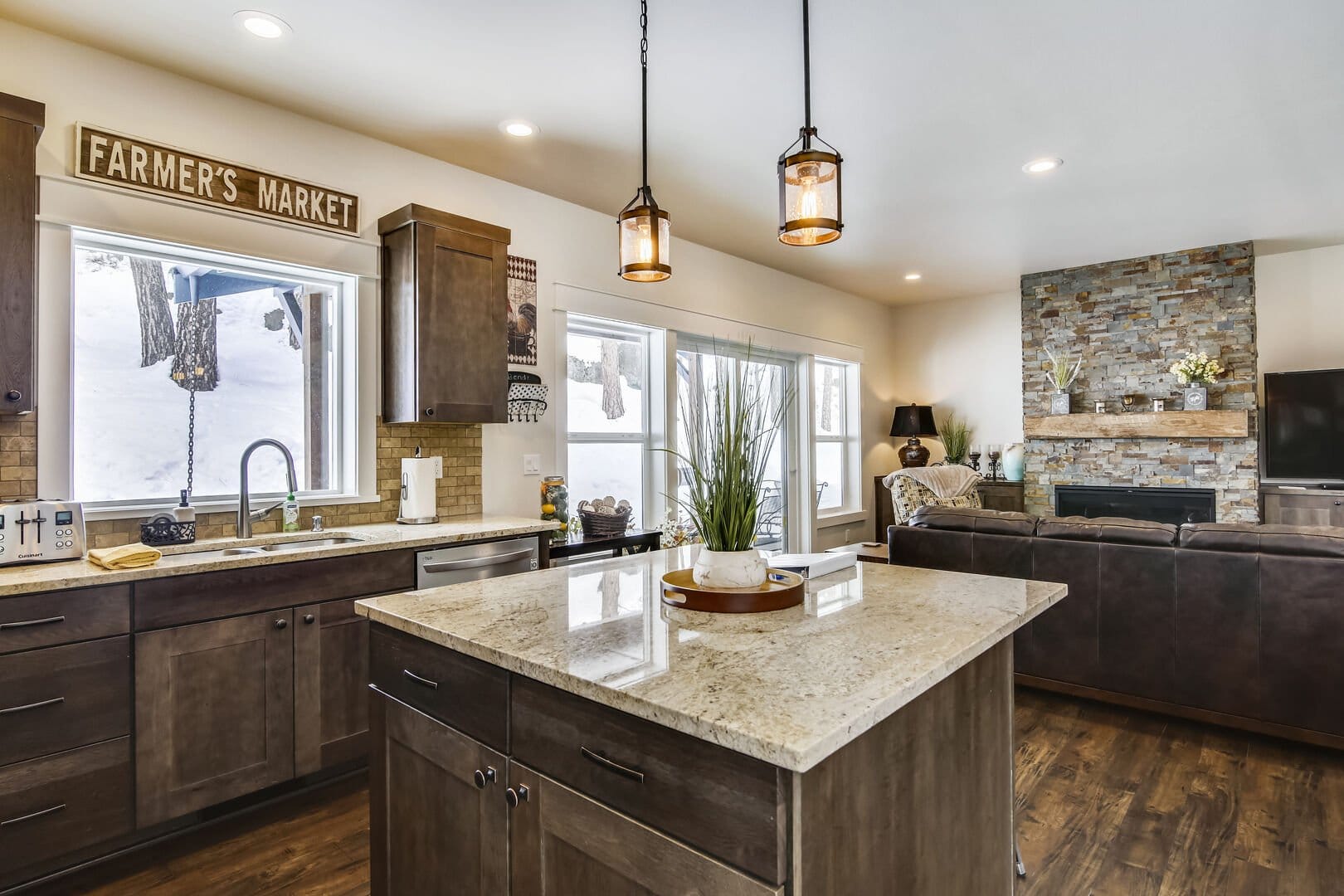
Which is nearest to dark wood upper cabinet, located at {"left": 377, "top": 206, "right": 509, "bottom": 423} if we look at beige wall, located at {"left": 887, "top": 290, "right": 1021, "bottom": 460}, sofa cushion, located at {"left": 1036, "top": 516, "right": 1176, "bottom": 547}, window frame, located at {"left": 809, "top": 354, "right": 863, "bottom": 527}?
sofa cushion, located at {"left": 1036, "top": 516, "right": 1176, "bottom": 547}

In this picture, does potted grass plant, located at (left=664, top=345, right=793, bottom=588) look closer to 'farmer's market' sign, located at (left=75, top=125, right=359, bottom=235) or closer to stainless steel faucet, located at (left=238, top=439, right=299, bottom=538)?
stainless steel faucet, located at (left=238, top=439, right=299, bottom=538)

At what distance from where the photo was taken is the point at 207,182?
9.09 ft

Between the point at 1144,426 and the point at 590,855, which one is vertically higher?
the point at 1144,426

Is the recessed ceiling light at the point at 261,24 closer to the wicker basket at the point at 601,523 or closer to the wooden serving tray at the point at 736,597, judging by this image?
the wooden serving tray at the point at 736,597

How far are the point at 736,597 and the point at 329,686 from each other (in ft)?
6.00

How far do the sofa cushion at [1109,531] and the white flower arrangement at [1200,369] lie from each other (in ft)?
9.86

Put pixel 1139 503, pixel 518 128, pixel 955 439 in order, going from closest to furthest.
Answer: pixel 518 128 < pixel 1139 503 < pixel 955 439

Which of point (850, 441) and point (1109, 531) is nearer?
point (1109, 531)

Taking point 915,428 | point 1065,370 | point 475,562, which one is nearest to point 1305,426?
point 1065,370

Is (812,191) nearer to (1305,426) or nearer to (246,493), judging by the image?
(246,493)

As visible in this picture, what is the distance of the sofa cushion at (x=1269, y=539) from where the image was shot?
8.87 feet

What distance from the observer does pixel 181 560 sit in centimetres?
236

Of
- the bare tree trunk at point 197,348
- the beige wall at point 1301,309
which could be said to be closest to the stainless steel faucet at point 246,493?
the bare tree trunk at point 197,348

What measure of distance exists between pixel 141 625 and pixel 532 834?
165cm
